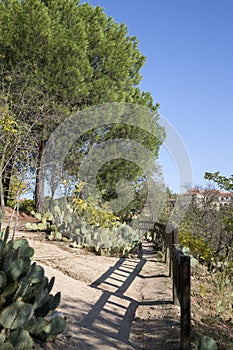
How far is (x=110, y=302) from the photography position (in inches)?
168

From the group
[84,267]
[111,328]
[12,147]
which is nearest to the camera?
[111,328]

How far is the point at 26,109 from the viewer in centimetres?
1012

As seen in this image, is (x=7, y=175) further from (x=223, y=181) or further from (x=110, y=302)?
(x=110, y=302)

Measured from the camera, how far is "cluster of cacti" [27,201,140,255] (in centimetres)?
768

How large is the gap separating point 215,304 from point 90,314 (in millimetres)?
1563

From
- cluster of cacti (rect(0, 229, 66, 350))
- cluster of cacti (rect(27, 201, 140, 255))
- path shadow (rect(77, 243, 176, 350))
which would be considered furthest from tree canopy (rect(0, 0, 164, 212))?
cluster of cacti (rect(0, 229, 66, 350))

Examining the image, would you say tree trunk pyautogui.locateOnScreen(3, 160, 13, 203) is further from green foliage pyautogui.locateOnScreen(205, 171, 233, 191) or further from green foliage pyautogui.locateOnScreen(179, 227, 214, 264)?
green foliage pyautogui.locateOnScreen(205, 171, 233, 191)

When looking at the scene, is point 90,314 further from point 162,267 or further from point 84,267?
point 162,267

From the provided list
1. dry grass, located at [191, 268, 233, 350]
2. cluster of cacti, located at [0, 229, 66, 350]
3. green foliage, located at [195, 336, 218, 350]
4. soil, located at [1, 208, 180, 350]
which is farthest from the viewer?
dry grass, located at [191, 268, 233, 350]

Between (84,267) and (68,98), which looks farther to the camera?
(68,98)

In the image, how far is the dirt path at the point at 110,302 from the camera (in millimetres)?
3150

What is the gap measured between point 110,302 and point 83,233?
12.1 feet

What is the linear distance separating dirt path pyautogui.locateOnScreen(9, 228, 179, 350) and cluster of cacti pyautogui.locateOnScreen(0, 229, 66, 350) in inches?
6.7

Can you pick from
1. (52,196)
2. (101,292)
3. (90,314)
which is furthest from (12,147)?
(90,314)
